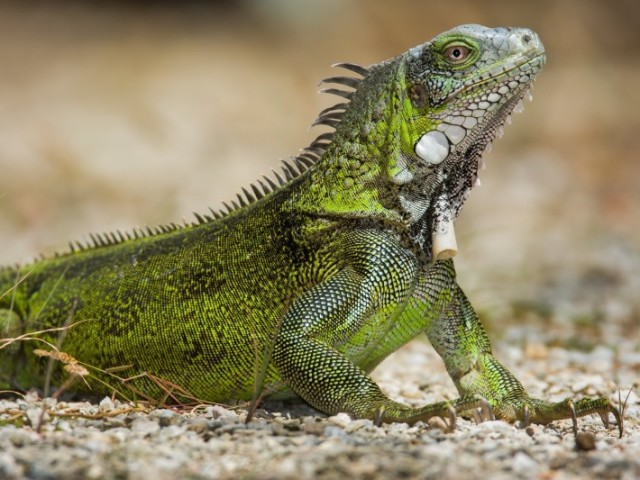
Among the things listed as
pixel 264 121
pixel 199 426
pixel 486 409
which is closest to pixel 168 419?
pixel 199 426

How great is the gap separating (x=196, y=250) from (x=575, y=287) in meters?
7.79

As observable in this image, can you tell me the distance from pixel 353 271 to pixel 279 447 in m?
1.64

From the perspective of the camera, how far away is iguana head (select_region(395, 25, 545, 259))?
616 centimetres

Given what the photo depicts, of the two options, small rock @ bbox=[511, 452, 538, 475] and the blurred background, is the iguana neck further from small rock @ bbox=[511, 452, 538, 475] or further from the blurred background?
the blurred background

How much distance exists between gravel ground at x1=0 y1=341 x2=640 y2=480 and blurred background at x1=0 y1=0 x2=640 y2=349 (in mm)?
6652

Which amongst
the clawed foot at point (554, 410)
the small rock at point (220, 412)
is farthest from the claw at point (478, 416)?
the small rock at point (220, 412)

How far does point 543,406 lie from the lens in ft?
20.4

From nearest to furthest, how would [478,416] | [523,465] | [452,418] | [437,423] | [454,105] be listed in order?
[523,465] → [452,418] → [437,423] → [478,416] → [454,105]

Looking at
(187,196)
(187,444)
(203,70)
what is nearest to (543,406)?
(187,444)

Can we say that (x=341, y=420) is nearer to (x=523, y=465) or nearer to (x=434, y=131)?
(x=523, y=465)

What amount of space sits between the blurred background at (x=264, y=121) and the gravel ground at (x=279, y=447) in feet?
21.8

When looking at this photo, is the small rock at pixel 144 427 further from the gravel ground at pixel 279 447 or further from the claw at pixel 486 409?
the claw at pixel 486 409

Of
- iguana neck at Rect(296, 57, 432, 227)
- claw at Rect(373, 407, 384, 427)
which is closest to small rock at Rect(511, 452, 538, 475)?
claw at Rect(373, 407, 384, 427)

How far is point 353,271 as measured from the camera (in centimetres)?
619
